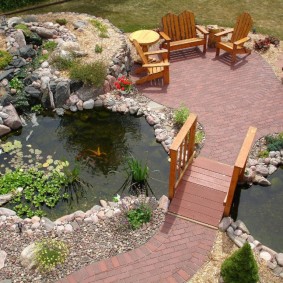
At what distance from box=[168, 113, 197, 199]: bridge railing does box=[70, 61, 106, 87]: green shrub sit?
3119 mm

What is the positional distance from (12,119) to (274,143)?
5.92m

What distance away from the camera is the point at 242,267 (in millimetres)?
5551

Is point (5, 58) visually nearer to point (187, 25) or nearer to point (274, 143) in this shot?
point (187, 25)

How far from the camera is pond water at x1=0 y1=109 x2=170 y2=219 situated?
25.8ft

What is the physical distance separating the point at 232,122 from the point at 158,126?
174 centimetres

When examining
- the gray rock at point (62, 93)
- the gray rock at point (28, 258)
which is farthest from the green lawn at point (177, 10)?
the gray rock at point (28, 258)

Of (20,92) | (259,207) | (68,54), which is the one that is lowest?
(259,207)

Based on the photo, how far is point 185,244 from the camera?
671cm

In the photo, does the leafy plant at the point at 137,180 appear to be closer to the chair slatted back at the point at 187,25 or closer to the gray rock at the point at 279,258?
the gray rock at the point at 279,258

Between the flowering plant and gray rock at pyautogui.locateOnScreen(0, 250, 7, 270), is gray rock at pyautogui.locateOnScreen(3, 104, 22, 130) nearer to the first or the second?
the flowering plant

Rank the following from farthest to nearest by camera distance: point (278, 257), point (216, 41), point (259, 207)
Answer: point (216, 41), point (259, 207), point (278, 257)

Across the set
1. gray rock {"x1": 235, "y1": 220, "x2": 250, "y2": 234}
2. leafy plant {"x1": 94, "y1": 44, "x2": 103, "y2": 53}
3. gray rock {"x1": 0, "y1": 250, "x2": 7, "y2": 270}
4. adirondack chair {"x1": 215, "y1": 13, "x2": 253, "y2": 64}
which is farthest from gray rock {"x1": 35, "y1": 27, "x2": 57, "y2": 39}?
gray rock {"x1": 235, "y1": 220, "x2": 250, "y2": 234}

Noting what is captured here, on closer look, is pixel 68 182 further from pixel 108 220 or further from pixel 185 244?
pixel 185 244

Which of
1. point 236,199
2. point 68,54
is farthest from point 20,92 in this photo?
point 236,199
